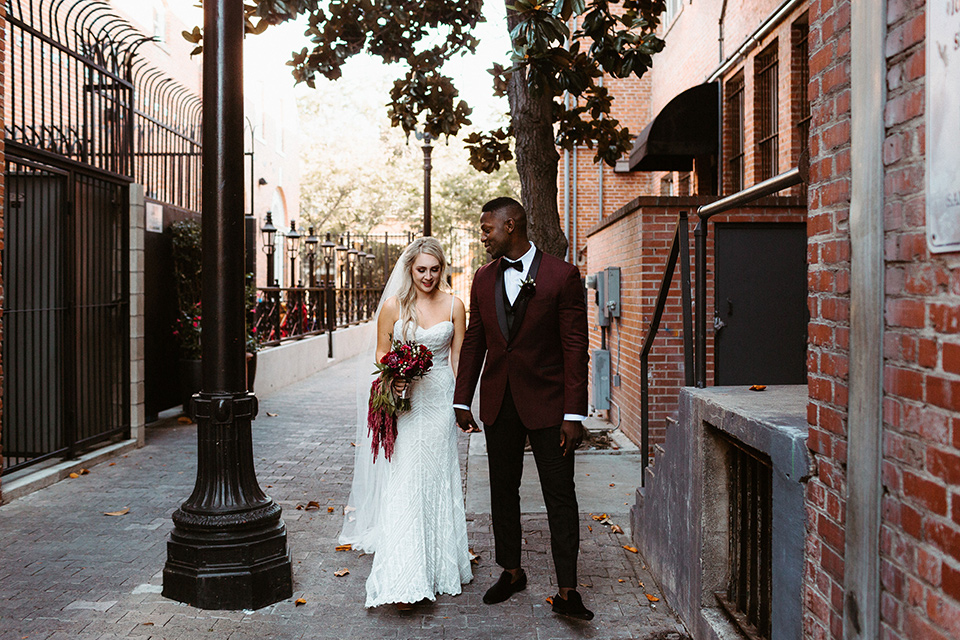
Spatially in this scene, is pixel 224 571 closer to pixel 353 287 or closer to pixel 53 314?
pixel 53 314

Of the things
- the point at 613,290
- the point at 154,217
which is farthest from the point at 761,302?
the point at 154,217

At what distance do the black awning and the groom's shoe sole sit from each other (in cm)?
850

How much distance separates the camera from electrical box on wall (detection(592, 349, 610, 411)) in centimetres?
974

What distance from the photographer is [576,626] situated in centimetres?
410

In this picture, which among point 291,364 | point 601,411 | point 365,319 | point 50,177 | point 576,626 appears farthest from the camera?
point 365,319

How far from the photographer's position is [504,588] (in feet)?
14.5

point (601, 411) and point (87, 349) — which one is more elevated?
point (87, 349)

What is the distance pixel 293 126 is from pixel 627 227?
2962 centimetres

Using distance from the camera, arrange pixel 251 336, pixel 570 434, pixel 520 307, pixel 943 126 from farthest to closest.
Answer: pixel 251 336
pixel 520 307
pixel 570 434
pixel 943 126

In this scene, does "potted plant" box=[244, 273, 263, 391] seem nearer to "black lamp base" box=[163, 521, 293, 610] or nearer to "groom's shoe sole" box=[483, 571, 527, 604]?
"black lamp base" box=[163, 521, 293, 610]

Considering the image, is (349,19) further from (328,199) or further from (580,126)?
(328,199)

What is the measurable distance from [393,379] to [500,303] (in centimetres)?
74

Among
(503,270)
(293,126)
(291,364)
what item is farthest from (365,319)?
(503,270)

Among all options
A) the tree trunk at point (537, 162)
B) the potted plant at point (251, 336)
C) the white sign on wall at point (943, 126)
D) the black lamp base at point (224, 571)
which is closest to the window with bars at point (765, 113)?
the tree trunk at point (537, 162)
